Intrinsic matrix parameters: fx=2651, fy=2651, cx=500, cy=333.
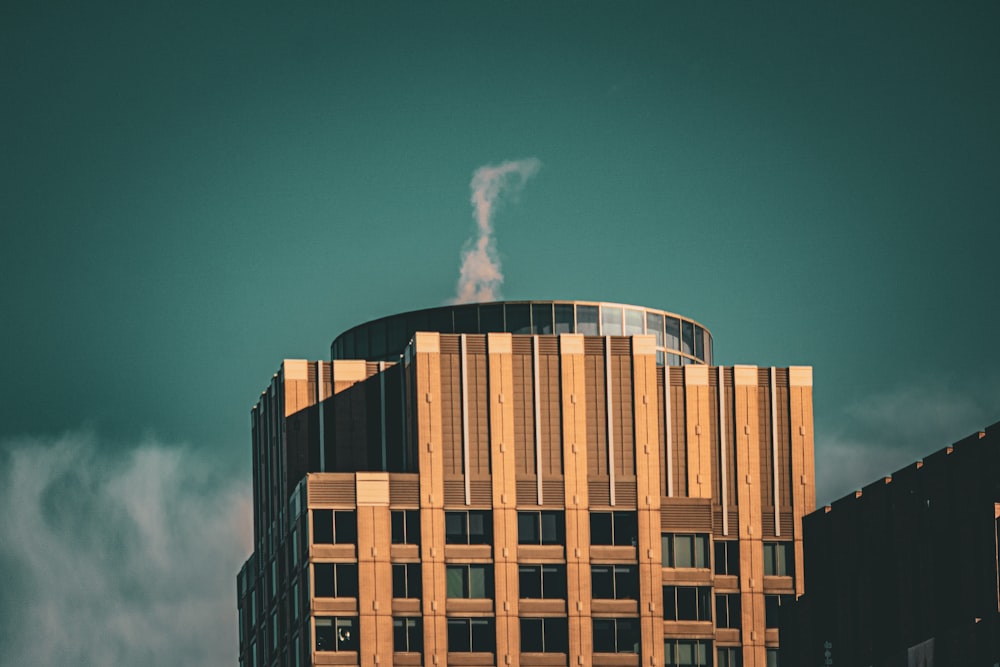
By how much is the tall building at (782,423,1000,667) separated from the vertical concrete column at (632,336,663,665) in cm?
1272

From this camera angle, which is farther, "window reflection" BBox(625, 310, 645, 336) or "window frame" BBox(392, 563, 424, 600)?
"window reflection" BBox(625, 310, 645, 336)

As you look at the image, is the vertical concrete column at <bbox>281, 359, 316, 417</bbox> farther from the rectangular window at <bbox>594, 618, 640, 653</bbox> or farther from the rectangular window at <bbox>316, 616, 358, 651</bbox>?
the rectangular window at <bbox>594, 618, 640, 653</bbox>

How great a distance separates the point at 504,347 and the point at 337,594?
20.9 metres

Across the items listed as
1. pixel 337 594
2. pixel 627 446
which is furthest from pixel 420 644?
pixel 627 446

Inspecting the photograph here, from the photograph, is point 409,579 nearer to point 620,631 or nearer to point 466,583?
point 466,583

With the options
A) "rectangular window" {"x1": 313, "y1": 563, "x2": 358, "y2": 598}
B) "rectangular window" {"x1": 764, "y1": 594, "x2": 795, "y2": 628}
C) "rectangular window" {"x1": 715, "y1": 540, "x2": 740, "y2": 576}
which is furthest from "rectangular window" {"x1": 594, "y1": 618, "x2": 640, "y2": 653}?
"rectangular window" {"x1": 313, "y1": 563, "x2": 358, "y2": 598}

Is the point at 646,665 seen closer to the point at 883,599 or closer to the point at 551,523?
the point at 551,523

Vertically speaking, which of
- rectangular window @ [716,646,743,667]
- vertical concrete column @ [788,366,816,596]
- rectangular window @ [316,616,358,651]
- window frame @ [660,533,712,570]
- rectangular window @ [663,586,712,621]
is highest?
vertical concrete column @ [788,366,816,596]

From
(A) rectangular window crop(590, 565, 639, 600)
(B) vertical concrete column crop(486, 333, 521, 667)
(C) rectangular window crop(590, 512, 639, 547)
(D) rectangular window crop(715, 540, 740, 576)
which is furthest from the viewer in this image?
(D) rectangular window crop(715, 540, 740, 576)

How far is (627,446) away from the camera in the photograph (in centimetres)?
18388

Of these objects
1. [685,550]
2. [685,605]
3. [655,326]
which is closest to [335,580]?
[685,605]

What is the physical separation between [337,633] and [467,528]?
11.6 meters

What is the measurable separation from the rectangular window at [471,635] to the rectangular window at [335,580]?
7.07 meters

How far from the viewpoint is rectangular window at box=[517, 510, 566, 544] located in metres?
181
